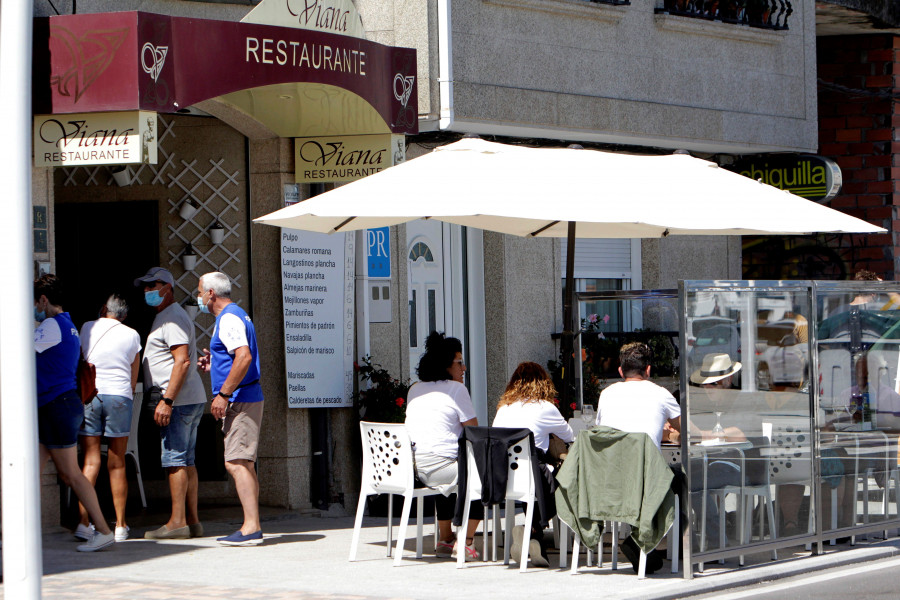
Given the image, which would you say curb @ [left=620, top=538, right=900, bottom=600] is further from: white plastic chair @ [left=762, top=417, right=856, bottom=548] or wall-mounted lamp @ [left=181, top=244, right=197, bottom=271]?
wall-mounted lamp @ [left=181, top=244, right=197, bottom=271]

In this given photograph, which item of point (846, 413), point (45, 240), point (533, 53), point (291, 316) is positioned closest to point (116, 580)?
point (45, 240)

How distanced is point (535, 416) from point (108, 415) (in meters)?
3.17

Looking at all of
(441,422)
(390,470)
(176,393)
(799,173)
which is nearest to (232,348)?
(176,393)

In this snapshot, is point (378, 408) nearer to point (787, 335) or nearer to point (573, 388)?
point (573, 388)

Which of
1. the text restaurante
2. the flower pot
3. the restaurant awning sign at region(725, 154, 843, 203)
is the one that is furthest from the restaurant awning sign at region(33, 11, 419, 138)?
the restaurant awning sign at region(725, 154, 843, 203)

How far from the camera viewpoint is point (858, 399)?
9.77 m

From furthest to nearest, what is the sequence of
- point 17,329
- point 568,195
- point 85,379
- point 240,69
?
1. point 240,69
2. point 85,379
3. point 568,195
4. point 17,329

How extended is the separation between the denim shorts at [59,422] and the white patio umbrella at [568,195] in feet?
6.15

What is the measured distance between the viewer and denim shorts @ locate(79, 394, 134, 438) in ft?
32.7

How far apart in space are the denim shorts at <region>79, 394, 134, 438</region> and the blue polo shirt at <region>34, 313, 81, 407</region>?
607 millimetres

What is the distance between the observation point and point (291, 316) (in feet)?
39.3

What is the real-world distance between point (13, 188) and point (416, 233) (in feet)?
27.8

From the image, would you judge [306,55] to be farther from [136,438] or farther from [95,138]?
[136,438]

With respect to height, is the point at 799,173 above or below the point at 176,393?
above
